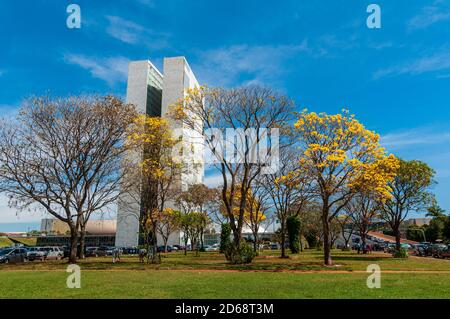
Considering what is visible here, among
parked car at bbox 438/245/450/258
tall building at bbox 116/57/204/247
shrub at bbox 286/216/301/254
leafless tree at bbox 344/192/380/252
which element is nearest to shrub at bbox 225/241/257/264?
shrub at bbox 286/216/301/254

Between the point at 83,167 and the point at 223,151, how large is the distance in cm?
1072

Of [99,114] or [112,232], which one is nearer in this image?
[99,114]

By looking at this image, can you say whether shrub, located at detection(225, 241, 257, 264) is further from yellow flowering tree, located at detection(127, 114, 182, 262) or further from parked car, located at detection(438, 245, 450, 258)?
parked car, located at detection(438, 245, 450, 258)

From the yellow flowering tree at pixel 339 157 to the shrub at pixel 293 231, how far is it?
18558 millimetres

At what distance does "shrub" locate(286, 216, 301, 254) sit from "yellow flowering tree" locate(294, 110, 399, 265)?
18558 millimetres

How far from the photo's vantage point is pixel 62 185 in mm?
28047

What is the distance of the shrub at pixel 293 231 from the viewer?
147 ft

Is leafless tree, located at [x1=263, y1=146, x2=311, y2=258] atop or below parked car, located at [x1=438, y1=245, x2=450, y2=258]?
atop

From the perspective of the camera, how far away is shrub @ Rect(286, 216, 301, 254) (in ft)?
147

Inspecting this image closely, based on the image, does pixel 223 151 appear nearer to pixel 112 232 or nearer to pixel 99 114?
pixel 99 114

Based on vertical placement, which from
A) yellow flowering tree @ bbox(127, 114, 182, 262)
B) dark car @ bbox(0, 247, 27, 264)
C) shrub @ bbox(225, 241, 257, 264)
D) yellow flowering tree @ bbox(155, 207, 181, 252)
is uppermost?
yellow flowering tree @ bbox(127, 114, 182, 262)

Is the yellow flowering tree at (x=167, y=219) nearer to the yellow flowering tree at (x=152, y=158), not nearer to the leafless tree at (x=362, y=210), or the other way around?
the yellow flowering tree at (x=152, y=158)

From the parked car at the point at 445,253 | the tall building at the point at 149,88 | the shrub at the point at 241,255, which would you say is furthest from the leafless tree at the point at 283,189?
the tall building at the point at 149,88
